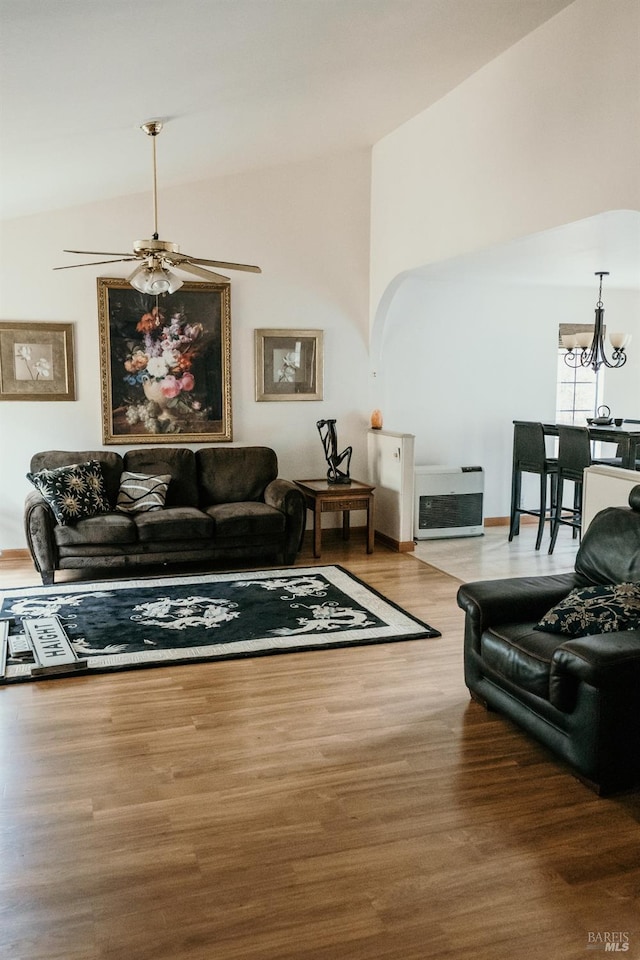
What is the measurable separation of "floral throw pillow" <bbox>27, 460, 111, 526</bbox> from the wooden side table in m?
1.64

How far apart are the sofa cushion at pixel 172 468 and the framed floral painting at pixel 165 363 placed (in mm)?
244

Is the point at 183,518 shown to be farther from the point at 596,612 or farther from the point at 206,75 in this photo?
the point at 596,612

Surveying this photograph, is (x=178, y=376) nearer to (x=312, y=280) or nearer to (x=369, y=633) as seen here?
(x=312, y=280)

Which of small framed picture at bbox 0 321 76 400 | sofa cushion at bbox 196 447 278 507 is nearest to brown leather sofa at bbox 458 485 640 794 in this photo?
sofa cushion at bbox 196 447 278 507

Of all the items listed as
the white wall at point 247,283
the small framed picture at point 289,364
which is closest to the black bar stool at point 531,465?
the white wall at point 247,283

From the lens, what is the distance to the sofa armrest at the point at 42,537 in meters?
5.65

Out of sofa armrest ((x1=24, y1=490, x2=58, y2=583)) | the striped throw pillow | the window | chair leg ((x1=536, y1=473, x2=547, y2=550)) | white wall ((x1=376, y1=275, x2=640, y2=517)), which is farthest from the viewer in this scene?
the window

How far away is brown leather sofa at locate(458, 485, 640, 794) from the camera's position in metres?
2.89

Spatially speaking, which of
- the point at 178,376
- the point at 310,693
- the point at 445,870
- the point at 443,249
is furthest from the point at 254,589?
the point at 445,870

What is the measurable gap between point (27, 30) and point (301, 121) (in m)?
2.87

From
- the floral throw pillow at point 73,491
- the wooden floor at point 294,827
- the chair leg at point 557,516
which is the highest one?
the floral throw pillow at point 73,491

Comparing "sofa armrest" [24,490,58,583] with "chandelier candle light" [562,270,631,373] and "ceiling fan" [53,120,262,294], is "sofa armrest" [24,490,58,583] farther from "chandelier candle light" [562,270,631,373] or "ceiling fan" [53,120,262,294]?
"chandelier candle light" [562,270,631,373]

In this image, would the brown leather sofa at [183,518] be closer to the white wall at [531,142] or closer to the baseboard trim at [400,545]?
→ the baseboard trim at [400,545]

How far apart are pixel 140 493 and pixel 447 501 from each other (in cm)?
280
